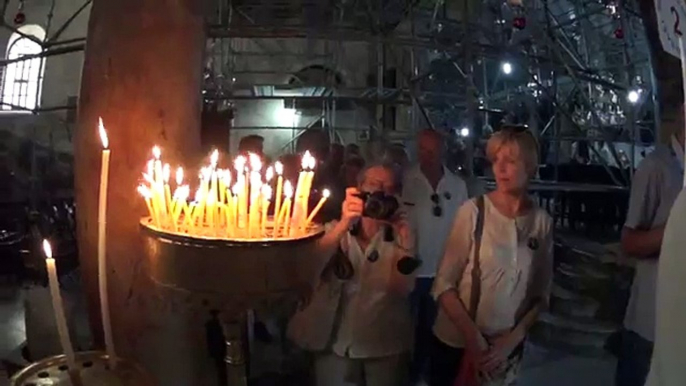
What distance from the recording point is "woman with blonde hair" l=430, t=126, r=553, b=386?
2559 mm

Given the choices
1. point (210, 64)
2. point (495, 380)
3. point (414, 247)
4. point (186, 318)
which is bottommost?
point (495, 380)

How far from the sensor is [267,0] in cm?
1007

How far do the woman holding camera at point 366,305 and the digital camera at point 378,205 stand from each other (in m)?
0.10

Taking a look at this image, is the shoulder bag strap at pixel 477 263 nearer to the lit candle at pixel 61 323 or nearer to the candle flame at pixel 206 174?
the candle flame at pixel 206 174

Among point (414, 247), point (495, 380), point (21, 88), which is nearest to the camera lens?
point (495, 380)

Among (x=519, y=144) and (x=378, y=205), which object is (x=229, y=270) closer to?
(x=378, y=205)

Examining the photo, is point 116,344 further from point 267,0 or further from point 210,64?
point 267,0

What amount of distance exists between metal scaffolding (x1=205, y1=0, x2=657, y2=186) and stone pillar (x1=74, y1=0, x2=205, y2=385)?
9.47ft

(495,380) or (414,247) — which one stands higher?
(414,247)

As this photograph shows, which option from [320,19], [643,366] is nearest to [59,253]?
[320,19]

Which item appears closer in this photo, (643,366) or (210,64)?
(643,366)

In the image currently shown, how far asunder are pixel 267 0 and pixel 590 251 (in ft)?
17.2

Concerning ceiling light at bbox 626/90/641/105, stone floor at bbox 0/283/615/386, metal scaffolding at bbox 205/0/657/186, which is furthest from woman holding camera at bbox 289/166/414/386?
ceiling light at bbox 626/90/641/105

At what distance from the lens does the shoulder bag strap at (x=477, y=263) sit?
259 centimetres
